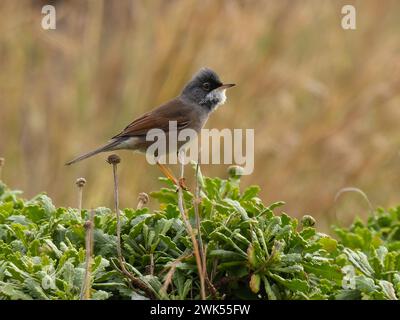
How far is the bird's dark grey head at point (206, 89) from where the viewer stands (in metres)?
5.05

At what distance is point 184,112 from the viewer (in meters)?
5.20

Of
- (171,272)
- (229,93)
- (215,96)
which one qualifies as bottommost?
(171,272)

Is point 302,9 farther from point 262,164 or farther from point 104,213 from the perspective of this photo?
point 104,213

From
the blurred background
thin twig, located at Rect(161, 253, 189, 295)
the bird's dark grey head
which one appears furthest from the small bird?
thin twig, located at Rect(161, 253, 189, 295)

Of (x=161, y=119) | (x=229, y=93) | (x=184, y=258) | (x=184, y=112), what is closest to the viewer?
(x=184, y=258)

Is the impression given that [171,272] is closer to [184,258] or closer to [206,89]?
[184,258]

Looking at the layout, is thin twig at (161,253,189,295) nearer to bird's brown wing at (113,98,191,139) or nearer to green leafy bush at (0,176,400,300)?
green leafy bush at (0,176,400,300)

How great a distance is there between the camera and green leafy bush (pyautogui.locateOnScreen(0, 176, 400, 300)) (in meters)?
2.65

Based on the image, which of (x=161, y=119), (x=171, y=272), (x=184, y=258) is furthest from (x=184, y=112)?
(x=171, y=272)

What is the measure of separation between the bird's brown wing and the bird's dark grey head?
8 centimetres

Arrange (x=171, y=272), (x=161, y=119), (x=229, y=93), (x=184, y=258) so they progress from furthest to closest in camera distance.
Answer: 1. (x=229, y=93)
2. (x=161, y=119)
3. (x=184, y=258)
4. (x=171, y=272)

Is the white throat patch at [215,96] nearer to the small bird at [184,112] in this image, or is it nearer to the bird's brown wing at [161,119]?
the small bird at [184,112]

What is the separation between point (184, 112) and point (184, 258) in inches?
98.9

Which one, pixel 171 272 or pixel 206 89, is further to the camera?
pixel 206 89
